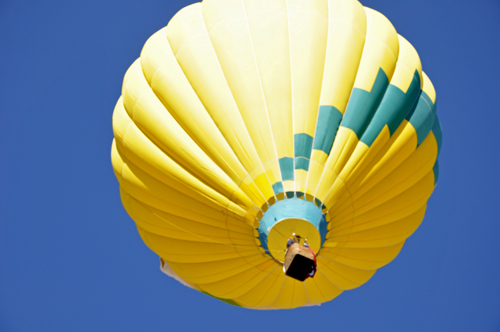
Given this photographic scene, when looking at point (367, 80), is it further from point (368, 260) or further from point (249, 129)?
point (368, 260)

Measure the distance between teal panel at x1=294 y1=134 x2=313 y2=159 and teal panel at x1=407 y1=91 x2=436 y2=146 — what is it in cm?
173

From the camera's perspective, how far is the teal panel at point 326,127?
933 cm

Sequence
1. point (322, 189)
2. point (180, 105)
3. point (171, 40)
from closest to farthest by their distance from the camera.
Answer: point (322, 189)
point (180, 105)
point (171, 40)

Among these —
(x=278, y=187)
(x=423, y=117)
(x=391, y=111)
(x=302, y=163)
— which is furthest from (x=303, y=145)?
(x=423, y=117)

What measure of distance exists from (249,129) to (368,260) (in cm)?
293

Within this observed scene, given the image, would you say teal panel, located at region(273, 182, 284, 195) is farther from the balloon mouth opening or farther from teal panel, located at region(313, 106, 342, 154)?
teal panel, located at region(313, 106, 342, 154)

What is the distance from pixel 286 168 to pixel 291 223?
2.27 feet

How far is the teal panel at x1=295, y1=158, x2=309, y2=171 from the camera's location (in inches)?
364

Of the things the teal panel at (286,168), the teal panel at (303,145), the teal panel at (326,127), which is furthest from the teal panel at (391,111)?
the teal panel at (286,168)

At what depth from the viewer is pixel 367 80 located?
32.1 ft

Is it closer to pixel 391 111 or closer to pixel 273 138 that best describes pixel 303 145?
pixel 273 138

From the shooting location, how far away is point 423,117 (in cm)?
1034

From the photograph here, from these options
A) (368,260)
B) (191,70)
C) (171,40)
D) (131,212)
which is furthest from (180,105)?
(368,260)

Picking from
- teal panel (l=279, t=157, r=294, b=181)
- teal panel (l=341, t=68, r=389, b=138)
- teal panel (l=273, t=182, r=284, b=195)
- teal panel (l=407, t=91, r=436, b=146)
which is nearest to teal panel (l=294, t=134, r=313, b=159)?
teal panel (l=279, t=157, r=294, b=181)
